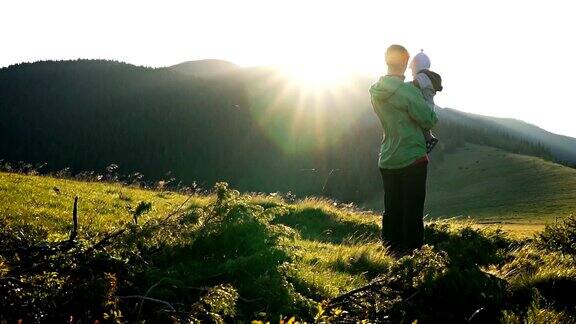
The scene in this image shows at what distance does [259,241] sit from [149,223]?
110 cm

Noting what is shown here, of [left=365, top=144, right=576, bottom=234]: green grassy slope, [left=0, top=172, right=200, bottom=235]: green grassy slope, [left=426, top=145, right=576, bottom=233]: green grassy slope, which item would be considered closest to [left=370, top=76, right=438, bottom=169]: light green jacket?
[left=0, top=172, right=200, bottom=235]: green grassy slope

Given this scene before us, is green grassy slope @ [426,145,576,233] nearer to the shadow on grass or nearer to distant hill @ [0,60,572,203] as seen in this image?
distant hill @ [0,60,572,203]

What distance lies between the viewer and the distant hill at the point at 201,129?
126106 millimetres

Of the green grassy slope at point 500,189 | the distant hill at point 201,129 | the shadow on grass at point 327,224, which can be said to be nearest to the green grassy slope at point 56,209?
the shadow on grass at point 327,224

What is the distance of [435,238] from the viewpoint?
337 inches

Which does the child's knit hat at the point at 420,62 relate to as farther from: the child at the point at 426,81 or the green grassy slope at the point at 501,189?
the green grassy slope at the point at 501,189

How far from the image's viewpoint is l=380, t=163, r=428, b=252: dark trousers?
6137mm

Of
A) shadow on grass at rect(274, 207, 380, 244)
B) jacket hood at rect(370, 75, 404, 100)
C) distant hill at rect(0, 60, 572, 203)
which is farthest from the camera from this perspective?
distant hill at rect(0, 60, 572, 203)

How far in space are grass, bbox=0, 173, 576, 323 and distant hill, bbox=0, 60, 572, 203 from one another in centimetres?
9181

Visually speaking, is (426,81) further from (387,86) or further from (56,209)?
(56,209)

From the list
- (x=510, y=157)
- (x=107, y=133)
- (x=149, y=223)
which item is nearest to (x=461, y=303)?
(x=149, y=223)

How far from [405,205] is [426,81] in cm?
178

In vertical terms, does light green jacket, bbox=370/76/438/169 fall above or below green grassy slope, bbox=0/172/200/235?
above

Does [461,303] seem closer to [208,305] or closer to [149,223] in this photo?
[208,305]
